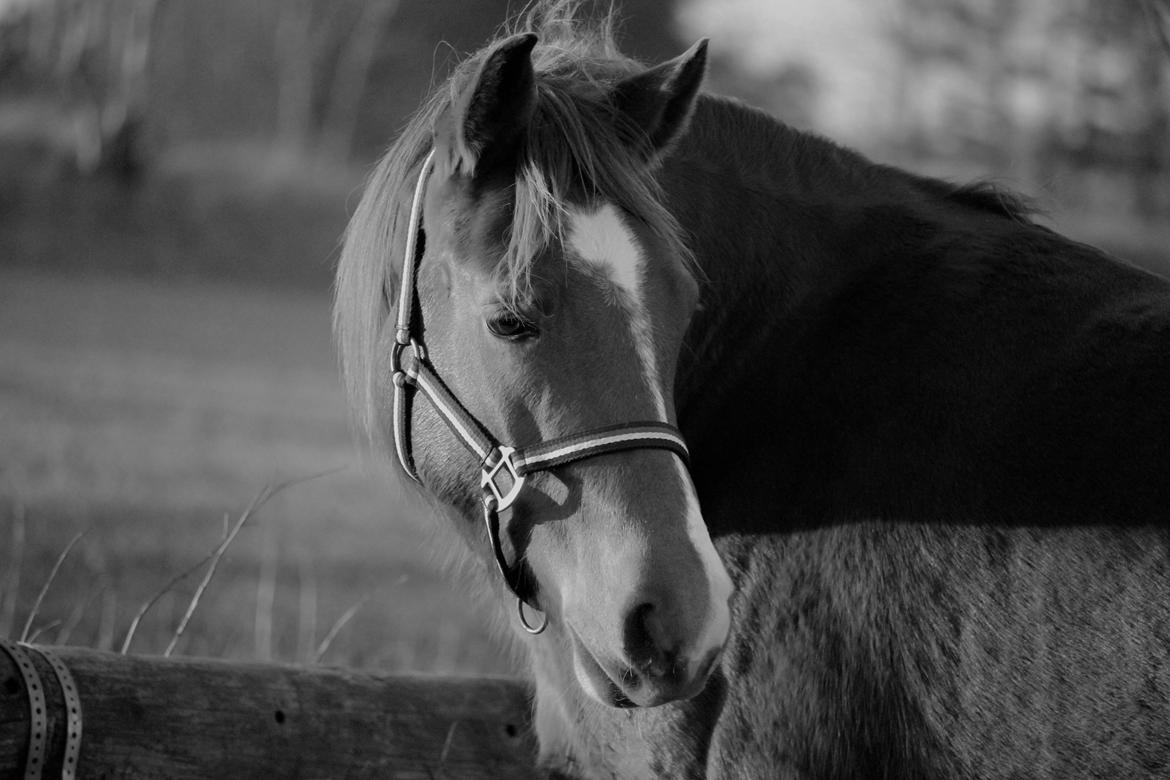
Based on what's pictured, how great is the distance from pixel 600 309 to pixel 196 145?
32.3 metres

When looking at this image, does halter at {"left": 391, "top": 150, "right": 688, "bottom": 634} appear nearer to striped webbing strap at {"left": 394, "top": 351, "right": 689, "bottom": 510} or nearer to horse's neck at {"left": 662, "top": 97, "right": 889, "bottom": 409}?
striped webbing strap at {"left": 394, "top": 351, "right": 689, "bottom": 510}

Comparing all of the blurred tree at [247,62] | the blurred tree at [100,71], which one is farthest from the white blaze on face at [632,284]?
the blurred tree at [247,62]

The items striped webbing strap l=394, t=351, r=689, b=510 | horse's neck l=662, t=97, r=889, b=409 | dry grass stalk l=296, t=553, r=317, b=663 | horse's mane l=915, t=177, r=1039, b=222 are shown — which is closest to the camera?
striped webbing strap l=394, t=351, r=689, b=510

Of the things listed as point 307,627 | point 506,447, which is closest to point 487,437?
point 506,447

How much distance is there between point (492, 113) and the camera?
9.32 feet

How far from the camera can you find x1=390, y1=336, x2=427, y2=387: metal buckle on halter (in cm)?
296

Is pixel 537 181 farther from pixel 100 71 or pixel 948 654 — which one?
pixel 100 71

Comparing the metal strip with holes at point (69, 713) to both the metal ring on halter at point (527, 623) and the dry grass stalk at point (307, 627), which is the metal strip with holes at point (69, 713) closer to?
the metal ring on halter at point (527, 623)

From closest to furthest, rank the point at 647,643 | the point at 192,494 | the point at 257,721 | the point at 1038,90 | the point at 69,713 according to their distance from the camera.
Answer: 1. the point at 647,643
2. the point at 69,713
3. the point at 257,721
4. the point at 192,494
5. the point at 1038,90

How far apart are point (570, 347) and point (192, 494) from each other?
29.3 feet

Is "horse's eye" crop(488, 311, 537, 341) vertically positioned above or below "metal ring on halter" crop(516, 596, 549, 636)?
above

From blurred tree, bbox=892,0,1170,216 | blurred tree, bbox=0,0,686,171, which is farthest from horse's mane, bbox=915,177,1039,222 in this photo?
blurred tree, bbox=892,0,1170,216

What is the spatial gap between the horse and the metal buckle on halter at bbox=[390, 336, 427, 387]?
0.01 meters

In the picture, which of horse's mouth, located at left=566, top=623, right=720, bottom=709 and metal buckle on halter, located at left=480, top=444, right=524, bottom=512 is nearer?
horse's mouth, located at left=566, top=623, right=720, bottom=709
